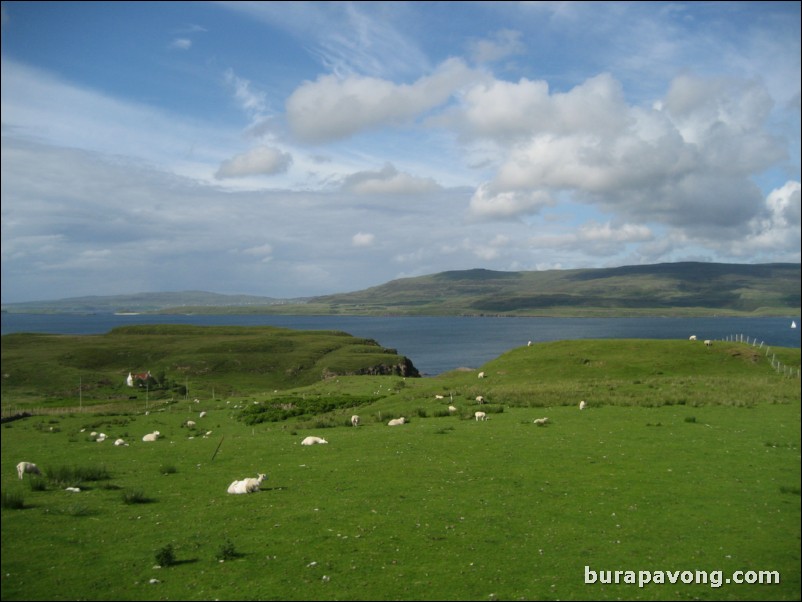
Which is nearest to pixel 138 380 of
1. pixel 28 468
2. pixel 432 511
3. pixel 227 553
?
pixel 28 468

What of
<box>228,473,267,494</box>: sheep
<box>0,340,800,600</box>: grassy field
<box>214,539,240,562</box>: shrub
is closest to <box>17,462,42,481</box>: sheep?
<box>0,340,800,600</box>: grassy field

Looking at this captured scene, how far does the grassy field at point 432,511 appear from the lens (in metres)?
A: 10.1

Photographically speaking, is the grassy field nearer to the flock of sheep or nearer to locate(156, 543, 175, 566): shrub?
locate(156, 543, 175, 566): shrub

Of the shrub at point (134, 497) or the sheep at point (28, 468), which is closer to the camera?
the shrub at point (134, 497)

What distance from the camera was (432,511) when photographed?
1360cm

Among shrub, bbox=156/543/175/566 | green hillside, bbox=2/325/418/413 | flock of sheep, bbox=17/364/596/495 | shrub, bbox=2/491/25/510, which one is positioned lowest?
green hillside, bbox=2/325/418/413

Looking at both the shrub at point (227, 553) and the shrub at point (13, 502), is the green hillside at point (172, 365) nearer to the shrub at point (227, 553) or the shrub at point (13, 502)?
the shrub at point (13, 502)

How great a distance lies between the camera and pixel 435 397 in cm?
3953

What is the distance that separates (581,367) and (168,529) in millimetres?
42487

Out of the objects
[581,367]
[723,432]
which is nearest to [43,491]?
[723,432]

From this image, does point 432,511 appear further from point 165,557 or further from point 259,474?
point 259,474

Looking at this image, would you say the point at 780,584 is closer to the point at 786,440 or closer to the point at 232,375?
the point at 786,440

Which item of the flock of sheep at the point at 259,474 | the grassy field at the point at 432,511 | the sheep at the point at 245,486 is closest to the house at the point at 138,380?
the flock of sheep at the point at 259,474

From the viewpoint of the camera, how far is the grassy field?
10.1 meters
